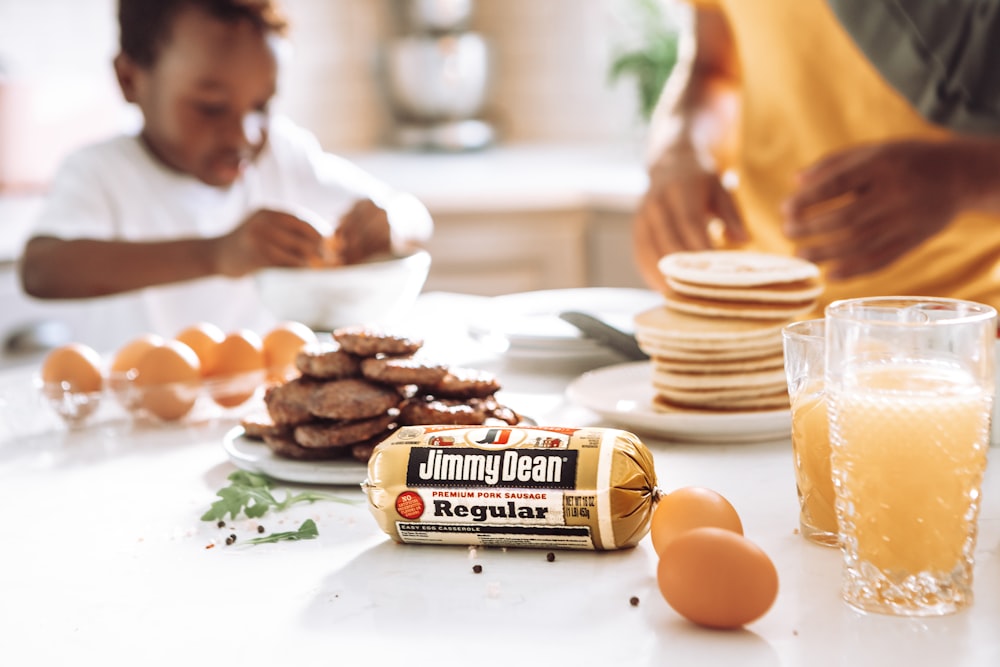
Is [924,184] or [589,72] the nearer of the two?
[924,184]

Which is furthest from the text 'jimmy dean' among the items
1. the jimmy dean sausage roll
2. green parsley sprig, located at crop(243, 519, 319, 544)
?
green parsley sprig, located at crop(243, 519, 319, 544)

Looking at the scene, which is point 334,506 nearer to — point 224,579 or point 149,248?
point 224,579

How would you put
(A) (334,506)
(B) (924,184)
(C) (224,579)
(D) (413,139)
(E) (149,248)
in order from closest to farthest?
(C) (224,579) < (A) (334,506) < (B) (924,184) < (E) (149,248) < (D) (413,139)

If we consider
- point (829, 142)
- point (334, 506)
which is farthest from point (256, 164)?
point (334, 506)

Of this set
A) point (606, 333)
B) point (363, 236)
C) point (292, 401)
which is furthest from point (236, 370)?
point (363, 236)

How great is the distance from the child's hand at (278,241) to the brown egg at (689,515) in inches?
43.7

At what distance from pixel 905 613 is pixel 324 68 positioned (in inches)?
139

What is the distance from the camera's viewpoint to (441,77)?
367cm

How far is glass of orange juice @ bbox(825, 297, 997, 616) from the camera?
2.43 ft

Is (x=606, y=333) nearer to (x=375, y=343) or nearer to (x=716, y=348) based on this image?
(x=716, y=348)

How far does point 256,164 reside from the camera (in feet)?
8.33

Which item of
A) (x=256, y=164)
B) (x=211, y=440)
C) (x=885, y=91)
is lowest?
(x=211, y=440)

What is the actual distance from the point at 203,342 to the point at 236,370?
0.07 metres

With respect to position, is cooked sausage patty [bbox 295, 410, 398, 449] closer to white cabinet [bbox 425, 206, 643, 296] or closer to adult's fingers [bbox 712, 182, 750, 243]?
adult's fingers [bbox 712, 182, 750, 243]
